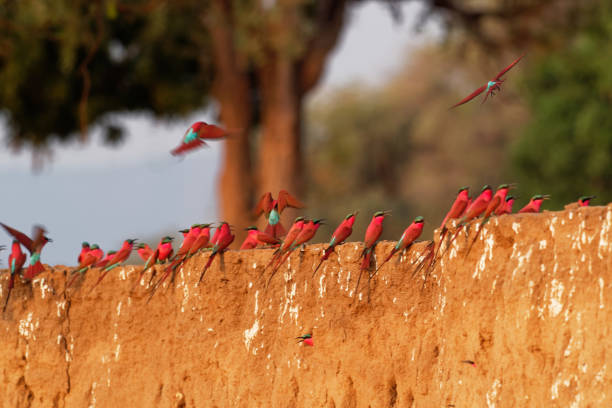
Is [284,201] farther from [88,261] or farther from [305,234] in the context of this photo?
[88,261]

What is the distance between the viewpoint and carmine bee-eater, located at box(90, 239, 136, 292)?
7082 mm

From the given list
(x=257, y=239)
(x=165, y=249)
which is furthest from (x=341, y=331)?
(x=165, y=249)

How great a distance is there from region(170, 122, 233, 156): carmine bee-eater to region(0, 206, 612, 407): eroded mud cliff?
31.0 inches

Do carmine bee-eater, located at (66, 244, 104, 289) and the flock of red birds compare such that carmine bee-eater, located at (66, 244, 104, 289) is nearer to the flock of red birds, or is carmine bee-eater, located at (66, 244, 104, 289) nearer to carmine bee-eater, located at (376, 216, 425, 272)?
the flock of red birds

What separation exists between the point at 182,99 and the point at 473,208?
1646cm

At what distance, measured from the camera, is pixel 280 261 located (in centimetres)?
631

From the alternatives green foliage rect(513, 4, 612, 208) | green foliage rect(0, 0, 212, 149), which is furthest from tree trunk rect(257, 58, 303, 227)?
green foliage rect(513, 4, 612, 208)

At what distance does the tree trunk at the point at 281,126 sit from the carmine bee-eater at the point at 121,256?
13.3 m

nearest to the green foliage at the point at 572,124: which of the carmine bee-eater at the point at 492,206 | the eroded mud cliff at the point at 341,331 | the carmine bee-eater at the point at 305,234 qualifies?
the eroded mud cliff at the point at 341,331

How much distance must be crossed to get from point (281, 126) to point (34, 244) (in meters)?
13.7

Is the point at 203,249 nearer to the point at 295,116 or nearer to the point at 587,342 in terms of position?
the point at 587,342

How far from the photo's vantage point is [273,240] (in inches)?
256

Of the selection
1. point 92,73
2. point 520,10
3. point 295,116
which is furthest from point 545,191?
point 92,73

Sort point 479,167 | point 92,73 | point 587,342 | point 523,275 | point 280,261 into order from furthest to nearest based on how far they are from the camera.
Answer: point 479,167 → point 92,73 → point 280,261 → point 523,275 → point 587,342
